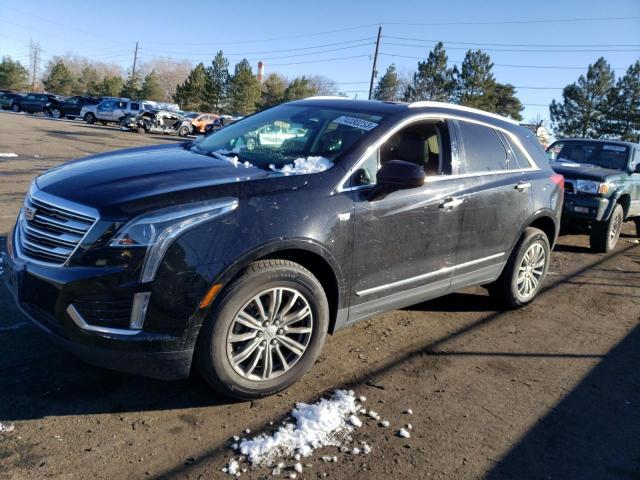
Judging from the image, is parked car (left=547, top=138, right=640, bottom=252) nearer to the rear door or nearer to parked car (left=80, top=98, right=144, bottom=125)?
the rear door

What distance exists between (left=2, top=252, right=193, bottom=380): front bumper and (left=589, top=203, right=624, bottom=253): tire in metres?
7.61

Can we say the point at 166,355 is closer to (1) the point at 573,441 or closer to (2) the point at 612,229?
(1) the point at 573,441

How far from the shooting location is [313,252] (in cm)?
317

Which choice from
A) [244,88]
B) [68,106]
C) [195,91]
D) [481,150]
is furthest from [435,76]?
[481,150]

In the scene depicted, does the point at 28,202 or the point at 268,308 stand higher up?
the point at 28,202

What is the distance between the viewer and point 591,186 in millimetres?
8133

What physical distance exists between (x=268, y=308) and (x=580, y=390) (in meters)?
2.38

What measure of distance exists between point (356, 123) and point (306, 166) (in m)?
0.71

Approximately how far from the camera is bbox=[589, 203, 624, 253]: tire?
8242mm

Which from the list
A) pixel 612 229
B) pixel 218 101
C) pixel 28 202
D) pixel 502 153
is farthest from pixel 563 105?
pixel 28 202

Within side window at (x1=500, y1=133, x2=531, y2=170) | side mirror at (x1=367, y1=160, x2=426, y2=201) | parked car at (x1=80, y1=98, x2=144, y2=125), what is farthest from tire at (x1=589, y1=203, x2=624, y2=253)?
parked car at (x1=80, y1=98, x2=144, y2=125)

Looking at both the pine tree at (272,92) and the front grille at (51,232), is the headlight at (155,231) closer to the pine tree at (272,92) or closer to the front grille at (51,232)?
the front grille at (51,232)

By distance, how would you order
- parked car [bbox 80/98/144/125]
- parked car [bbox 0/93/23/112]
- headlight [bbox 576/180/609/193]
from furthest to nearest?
1. parked car [bbox 0/93/23/112]
2. parked car [bbox 80/98/144/125]
3. headlight [bbox 576/180/609/193]

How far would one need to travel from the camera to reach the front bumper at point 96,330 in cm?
263
